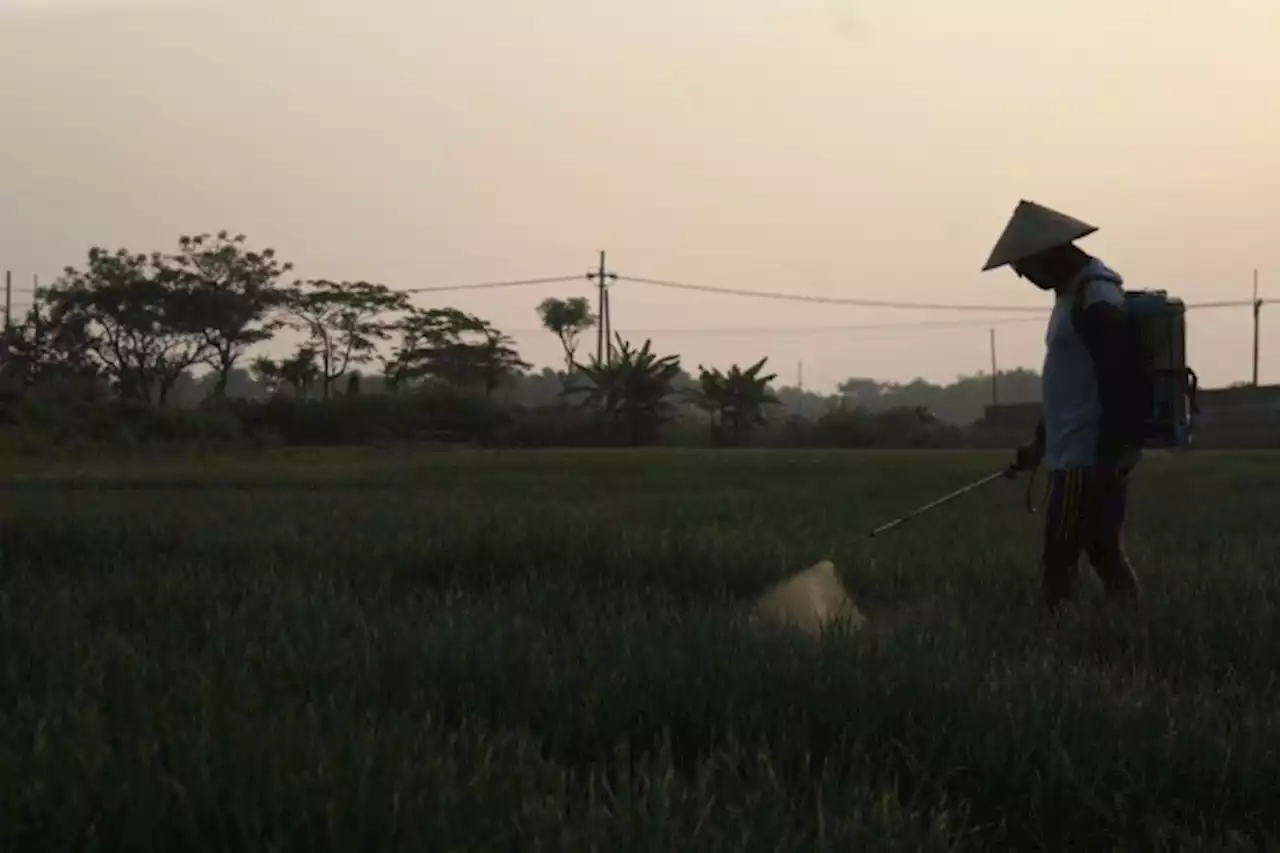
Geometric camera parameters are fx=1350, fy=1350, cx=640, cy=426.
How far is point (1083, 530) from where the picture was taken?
5.27 metres

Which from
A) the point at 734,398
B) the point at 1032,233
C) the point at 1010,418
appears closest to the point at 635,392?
the point at 734,398

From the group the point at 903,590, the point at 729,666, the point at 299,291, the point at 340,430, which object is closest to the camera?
the point at 729,666

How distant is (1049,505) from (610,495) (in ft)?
30.8

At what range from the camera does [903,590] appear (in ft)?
20.6

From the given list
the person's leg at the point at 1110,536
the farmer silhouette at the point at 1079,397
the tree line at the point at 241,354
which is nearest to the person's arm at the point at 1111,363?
the farmer silhouette at the point at 1079,397

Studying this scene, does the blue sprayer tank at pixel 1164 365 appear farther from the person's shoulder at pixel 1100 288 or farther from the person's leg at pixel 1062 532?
the person's leg at pixel 1062 532

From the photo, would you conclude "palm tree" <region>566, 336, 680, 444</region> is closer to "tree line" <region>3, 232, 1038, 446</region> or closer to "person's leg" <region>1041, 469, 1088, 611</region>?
"tree line" <region>3, 232, 1038, 446</region>

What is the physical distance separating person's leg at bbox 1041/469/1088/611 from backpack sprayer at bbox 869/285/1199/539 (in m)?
0.30

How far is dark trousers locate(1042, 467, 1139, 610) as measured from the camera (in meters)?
5.20

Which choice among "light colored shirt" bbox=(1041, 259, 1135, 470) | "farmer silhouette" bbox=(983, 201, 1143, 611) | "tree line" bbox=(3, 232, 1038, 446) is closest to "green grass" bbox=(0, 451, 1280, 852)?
"farmer silhouette" bbox=(983, 201, 1143, 611)

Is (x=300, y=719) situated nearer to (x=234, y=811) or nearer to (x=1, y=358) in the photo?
(x=234, y=811)

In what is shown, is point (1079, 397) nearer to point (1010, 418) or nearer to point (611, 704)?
point (611, 704)

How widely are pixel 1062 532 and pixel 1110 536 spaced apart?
0.63 feet

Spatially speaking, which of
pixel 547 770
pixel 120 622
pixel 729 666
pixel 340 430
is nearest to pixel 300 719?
pixel 547 770
